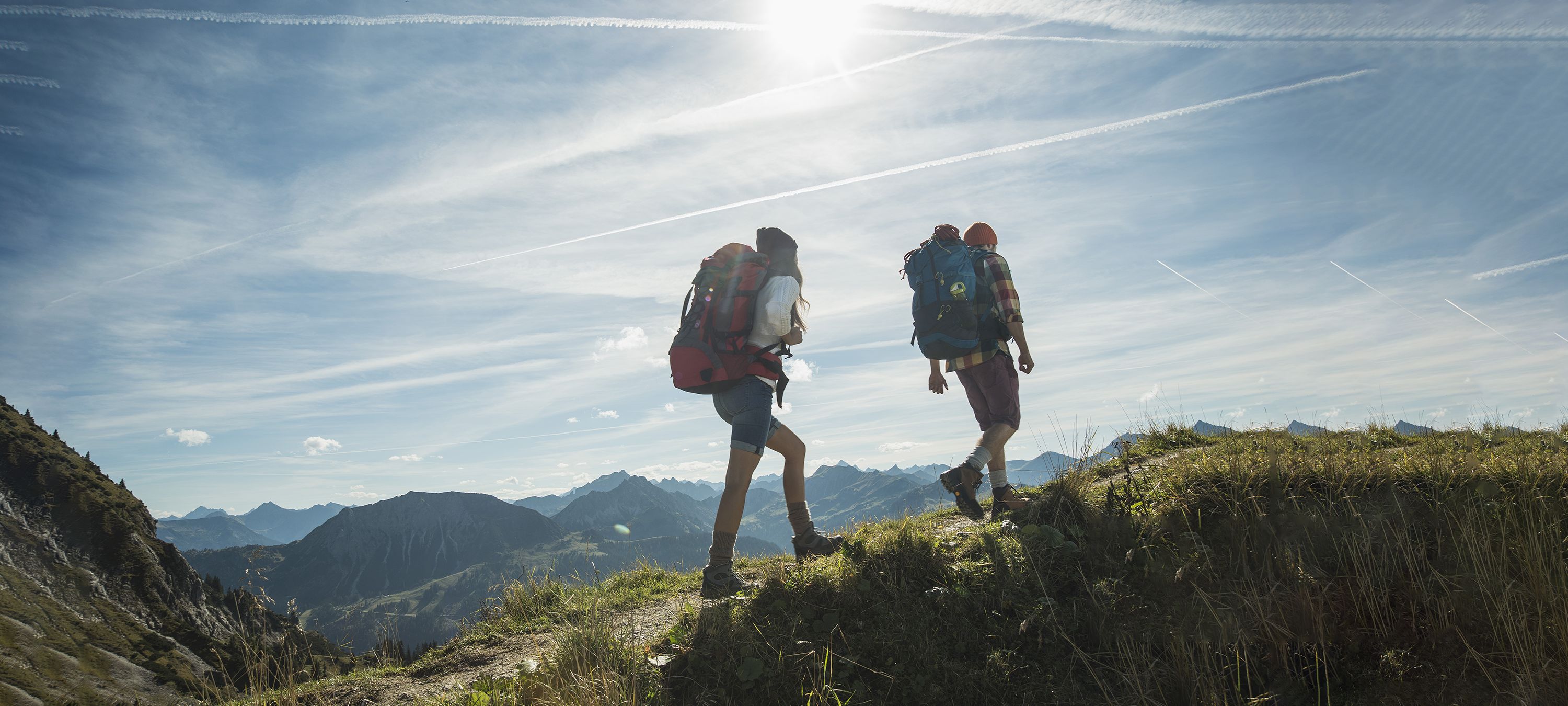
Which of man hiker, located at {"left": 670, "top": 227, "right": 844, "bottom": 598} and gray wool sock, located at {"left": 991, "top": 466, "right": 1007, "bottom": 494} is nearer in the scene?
man hiker, located at {"left": 670, "top": 227, "right": 844, "bottom": 598}

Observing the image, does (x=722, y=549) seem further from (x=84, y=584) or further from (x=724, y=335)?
(x=84, y=584)

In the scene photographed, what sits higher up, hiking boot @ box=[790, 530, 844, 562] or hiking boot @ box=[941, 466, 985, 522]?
hiking boot @ box=[941, 466, 985, 522]

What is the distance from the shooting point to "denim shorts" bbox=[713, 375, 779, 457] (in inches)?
201

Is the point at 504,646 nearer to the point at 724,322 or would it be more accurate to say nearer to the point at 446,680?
the point at 446,680

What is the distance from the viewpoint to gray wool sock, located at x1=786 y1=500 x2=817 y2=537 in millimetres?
5973

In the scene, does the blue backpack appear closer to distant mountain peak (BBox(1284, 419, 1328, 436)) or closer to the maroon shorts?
the maroon shorts

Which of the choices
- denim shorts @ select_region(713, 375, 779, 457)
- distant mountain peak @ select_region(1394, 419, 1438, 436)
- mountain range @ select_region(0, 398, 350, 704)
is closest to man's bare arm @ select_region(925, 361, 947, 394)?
denim shorts @ select_region(713, 375, 779, 457)

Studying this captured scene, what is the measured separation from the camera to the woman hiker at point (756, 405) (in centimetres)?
506

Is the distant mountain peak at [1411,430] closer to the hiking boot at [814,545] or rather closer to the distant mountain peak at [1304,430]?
the distant mountain peak at [1304,430]

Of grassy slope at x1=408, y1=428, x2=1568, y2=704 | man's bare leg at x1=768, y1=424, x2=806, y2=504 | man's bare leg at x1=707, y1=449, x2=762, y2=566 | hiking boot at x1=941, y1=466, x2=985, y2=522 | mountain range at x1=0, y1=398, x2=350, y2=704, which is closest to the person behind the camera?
grassy slope at x1=408, y1=428, x2=1568, y2=704

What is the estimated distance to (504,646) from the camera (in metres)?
5.16

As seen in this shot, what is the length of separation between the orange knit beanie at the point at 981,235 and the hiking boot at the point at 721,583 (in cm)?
421

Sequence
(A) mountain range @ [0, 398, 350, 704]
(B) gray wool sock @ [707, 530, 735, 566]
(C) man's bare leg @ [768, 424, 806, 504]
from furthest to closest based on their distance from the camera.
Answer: (A) mountain range @ [0, 398, 350, 704]
(C) man's bare leg @ [768, 424, 806, 504]
(B) gray wool sock @ [707, 530, 735, 566]

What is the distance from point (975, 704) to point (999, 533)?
1.65 meters
